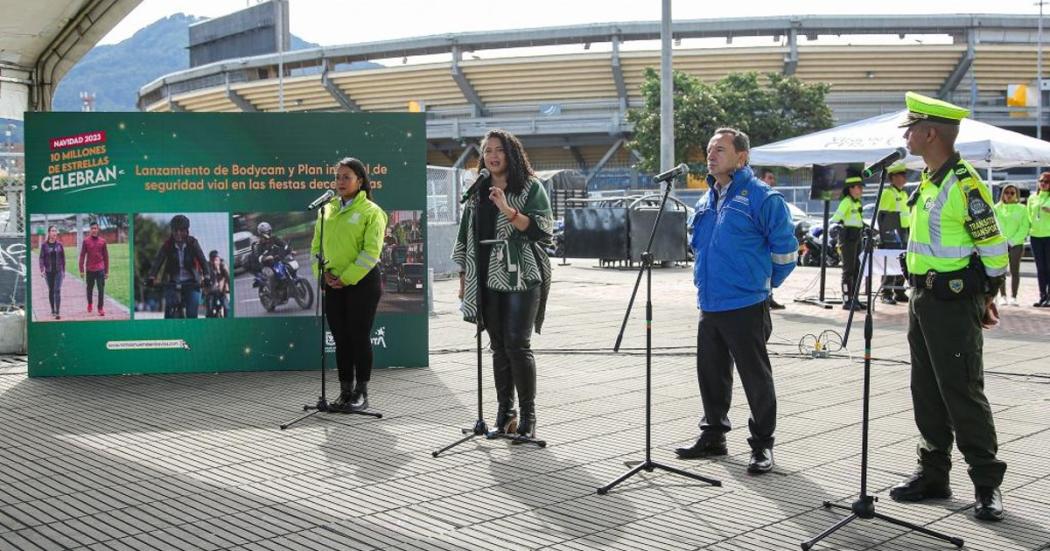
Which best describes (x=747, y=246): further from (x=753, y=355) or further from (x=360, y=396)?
(x=360, y=396)

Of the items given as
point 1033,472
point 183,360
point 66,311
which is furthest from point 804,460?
point 66,311

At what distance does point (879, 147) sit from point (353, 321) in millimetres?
8724

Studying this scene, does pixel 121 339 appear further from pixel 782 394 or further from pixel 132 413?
pixel 782 394

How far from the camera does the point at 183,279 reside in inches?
406

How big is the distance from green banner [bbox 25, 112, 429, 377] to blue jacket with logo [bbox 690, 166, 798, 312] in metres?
4.40

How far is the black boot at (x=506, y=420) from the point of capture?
24.4ft

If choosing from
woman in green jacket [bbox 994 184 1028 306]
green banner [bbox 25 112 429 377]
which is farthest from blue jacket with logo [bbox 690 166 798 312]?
woman in green jacket [bbox 994 184 1028 306]

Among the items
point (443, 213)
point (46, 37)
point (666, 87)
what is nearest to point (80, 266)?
point (46, 37)

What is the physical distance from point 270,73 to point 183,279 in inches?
2333

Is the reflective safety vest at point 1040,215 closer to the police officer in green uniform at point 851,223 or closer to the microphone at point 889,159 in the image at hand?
the police officer in green uniform at point 851,223

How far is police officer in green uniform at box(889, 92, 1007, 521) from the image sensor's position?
5.43 meters

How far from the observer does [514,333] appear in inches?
285

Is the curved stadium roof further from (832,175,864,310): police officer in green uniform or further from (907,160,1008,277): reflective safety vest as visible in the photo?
(907,160,1008,277): reflective safety vest

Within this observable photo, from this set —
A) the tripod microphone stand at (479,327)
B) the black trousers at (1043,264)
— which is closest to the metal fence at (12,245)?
the tripod microphone stand at (479,327)
